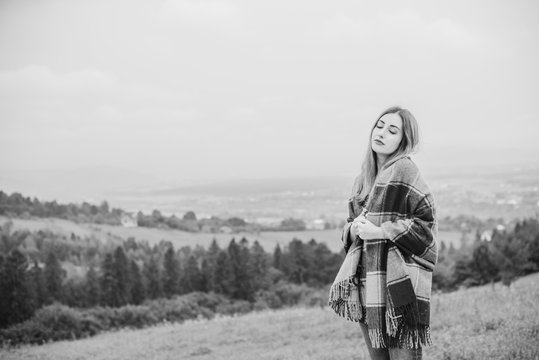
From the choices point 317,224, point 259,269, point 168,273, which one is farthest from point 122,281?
point 317,224

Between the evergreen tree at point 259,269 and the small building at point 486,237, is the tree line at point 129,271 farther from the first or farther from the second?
the small building at point 486,237

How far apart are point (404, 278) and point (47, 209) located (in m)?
86.7

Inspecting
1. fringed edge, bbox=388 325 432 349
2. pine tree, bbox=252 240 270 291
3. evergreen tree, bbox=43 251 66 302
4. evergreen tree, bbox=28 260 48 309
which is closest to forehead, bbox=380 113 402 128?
fringed edge, bbox=388 325 432 349

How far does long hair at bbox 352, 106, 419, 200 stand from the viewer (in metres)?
3.64

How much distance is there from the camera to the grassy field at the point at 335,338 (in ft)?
19.3

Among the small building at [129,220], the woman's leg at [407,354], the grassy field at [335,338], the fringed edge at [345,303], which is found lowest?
the small building at [129,220]

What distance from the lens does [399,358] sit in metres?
3.40

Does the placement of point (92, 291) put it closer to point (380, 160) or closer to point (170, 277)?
point (170, 277)

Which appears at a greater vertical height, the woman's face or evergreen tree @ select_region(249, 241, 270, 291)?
the woman's face

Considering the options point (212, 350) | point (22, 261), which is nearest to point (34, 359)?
point (212, 350)

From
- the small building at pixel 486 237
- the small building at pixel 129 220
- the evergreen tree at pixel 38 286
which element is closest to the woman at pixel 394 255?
the evergreen tree at pixel 38 286

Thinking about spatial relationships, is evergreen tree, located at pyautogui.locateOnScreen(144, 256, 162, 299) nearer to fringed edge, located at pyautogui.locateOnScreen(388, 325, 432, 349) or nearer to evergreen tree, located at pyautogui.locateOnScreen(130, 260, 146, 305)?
evergreen tree, located at pyautogui.locateOnScreen(130, 260, 146, 305)

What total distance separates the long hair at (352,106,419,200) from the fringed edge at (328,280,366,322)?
0.76 m

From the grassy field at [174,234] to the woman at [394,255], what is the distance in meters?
66.9
